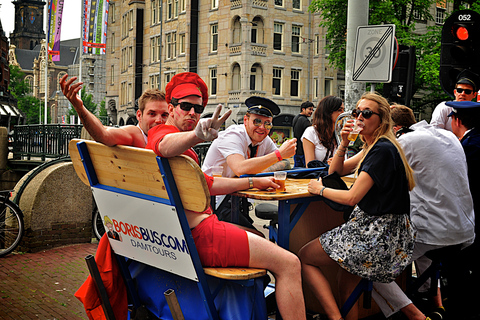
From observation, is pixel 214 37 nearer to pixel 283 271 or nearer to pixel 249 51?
pixel 249 51

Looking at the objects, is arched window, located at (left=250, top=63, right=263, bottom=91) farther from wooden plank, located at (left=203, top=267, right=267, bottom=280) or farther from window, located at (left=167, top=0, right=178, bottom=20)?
wooden plank, located at (left=203, top=267, right=267, bottom=280)

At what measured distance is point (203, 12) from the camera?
4438cm

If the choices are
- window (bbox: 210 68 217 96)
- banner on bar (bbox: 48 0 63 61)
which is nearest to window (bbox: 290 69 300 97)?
window (bbox: 210 68 217 96)

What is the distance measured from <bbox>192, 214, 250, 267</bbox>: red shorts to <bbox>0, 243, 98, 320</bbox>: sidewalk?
217 cm

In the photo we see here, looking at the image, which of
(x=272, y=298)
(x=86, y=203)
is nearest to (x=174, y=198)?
(x=272, y=298)

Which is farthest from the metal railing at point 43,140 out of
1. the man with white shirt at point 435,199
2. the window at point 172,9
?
the window at point 172,9

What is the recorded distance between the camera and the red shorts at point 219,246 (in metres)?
3.11

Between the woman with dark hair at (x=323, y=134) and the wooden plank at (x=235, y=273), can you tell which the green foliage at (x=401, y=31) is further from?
the wooden plank at (x=235, y=273)

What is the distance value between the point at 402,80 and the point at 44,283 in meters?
5.61

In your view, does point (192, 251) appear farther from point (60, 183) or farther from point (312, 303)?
point (60, 183)

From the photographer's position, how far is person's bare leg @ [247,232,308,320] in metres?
3.14

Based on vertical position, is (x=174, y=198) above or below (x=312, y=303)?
above

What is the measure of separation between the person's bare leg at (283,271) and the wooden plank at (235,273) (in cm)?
7

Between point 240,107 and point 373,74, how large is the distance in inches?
1308
